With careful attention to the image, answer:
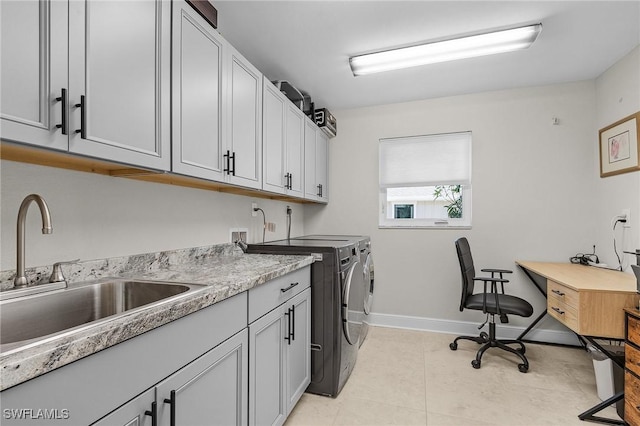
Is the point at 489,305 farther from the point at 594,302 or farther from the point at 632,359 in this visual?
the point at 632,359

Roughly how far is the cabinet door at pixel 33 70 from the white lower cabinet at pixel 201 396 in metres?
0.78

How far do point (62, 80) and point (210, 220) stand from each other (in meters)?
1.28

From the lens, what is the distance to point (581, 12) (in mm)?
1934

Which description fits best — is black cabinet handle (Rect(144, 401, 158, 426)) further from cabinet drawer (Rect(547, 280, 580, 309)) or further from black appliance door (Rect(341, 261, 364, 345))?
cabinet drawer (Rect(547, 280, 580, 309))

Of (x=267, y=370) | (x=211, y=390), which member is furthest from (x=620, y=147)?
(x=211, y=390)

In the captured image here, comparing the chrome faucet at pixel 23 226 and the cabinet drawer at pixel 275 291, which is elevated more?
the chrome faucet at pixel 23 226

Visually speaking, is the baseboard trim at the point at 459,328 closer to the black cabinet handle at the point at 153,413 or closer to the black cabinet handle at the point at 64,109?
the black cabinet handle at the point at 153,413

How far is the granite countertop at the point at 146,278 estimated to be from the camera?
1.91 feet

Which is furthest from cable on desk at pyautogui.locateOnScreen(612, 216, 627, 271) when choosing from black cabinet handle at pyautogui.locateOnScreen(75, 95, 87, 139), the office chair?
black cabinet handle at pyautogui.locateOnScreen(75, 95, 87, 139)

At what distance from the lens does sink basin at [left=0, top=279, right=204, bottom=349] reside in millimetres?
943

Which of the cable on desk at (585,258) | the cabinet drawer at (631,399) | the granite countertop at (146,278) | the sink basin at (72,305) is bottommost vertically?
the cabinet drawer at (631,399)

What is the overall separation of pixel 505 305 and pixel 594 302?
751 millimetres

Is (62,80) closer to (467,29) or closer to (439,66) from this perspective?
(467,29)

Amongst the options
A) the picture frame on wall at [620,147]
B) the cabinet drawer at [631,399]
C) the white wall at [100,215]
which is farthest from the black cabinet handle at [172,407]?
A: the picture frame on wall at [620,147]
